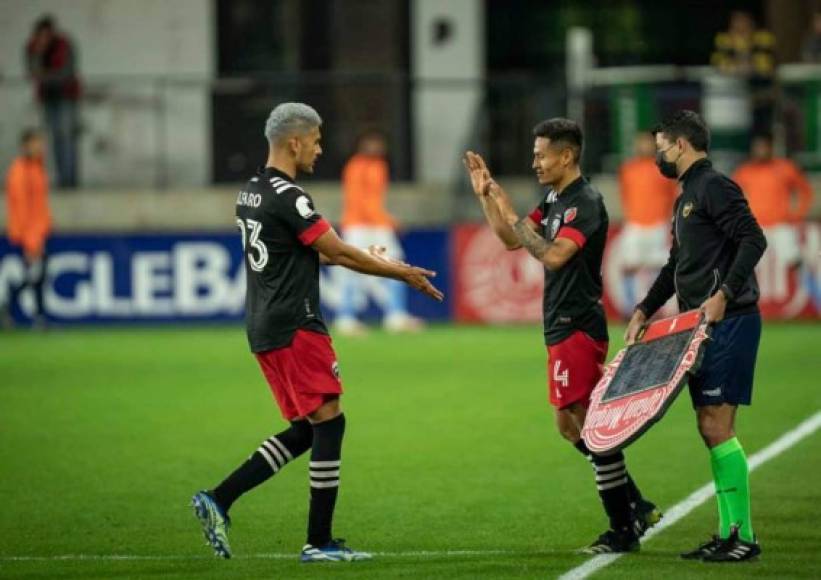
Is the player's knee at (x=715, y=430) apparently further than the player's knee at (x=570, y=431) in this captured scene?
No

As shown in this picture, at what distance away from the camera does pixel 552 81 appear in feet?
83.9

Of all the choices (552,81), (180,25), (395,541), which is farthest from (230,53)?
(395,541)

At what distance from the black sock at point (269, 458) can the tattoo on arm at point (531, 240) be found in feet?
4.57

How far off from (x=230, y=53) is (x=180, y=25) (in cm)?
89

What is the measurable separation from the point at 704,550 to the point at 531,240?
66.7 inches

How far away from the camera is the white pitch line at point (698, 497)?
869 centimetres

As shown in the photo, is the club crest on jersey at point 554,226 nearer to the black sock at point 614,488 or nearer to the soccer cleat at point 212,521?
the black sock at point 614,488

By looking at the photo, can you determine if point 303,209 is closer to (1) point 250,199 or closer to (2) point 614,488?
(1) point 250,199

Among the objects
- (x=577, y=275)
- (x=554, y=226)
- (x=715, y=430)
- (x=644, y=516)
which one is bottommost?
(x=644, y=516)

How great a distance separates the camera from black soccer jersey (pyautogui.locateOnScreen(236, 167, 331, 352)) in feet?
29.2

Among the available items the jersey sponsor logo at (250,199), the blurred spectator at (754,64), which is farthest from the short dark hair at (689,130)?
the blurred spectator at (754,64)

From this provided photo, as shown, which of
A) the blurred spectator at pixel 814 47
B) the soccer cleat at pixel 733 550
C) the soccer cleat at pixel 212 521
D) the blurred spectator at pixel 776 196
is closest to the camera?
the soccer cleat at pixel 733 550

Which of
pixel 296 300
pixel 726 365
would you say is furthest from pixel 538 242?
pixel 296 300

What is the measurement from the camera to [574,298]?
9078 mm
